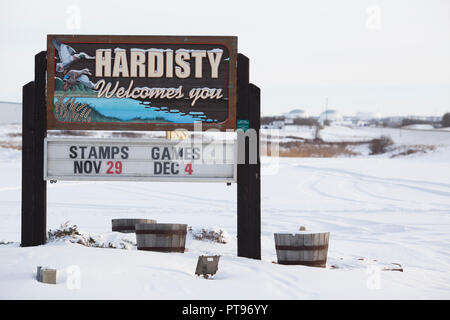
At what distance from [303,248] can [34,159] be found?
481 centimetres

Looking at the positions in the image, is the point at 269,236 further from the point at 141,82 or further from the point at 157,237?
the point at 141,82

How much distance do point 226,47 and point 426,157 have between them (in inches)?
1879

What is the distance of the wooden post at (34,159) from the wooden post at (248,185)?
11.1 ft

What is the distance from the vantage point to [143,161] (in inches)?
468

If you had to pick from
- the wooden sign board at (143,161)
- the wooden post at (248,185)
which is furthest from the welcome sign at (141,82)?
the wooden sign board at (143,161)

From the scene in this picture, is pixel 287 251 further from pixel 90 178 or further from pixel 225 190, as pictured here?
pixel 225 190

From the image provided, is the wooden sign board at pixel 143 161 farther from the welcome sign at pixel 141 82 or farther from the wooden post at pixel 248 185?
the wooden post at pixel 248 185

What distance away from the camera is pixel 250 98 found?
1175 cm

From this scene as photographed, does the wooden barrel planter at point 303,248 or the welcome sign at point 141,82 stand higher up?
the welcome sign at point 141,82

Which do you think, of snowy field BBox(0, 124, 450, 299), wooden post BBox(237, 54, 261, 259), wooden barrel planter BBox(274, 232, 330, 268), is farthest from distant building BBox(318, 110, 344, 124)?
wooden barrel planter BBox(274, 232, 330, 268)

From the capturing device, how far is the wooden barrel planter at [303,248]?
11.3 meters
